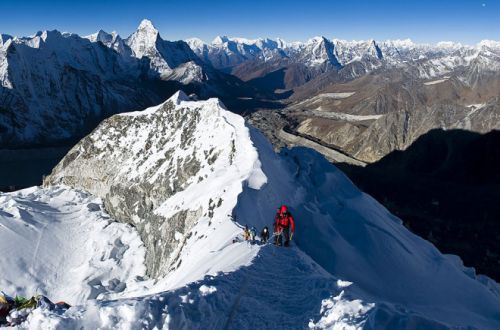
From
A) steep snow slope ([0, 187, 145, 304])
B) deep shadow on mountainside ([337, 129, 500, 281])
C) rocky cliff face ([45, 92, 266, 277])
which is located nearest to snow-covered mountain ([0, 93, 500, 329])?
rocky cliff face ([45, 92, 266, 277])

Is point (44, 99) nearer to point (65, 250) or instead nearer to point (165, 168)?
point (65, 250)

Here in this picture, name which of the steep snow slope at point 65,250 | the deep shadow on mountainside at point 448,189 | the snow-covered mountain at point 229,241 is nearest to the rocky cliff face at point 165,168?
the snow-covered mountain at point 229,241

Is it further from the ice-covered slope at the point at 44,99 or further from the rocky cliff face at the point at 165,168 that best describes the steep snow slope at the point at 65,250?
the ice-covered slope at the point at 44,99

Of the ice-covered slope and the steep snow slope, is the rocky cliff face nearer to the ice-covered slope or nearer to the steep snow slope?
the steep snow slope

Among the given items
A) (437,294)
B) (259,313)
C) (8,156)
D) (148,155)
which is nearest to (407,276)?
(437,294)

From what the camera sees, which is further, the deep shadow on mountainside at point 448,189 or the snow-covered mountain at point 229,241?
the deep shadow on mountainside at point 448,189

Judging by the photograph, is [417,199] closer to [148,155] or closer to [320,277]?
[148,155]
